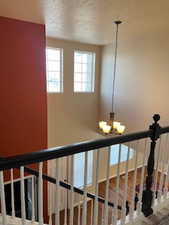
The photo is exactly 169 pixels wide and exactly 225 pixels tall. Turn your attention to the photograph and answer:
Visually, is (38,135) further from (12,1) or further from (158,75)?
(158,75)

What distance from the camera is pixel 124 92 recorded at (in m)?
5.56

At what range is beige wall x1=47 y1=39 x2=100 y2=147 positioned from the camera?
5.60 meters

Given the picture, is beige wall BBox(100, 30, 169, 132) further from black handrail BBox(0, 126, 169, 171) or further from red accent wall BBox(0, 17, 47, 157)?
black handrail BBox(0, 126, 169, 171)

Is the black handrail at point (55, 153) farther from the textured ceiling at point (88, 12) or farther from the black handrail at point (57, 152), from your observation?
the textured ceiling at point (88, 12)

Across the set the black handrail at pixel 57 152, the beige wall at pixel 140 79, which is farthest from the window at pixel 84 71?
the black handrail at pixel 57 152

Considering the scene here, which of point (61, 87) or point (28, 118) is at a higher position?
point (61, 87)

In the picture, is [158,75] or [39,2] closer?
[39,2]

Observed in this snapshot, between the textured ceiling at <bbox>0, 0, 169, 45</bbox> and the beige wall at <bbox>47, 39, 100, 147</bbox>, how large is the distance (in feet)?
5.19

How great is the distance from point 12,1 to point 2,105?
69.7 inches

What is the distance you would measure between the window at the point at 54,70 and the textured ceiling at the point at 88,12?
139 cm

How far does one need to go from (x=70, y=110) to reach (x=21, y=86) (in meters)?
2.48

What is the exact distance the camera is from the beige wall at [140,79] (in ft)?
14.6

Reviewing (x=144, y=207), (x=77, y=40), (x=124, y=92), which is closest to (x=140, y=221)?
(x=144, y=207)

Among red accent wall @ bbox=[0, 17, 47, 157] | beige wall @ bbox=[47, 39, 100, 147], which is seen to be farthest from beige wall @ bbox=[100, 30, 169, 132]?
red accent wall @ bbox=[0, 17, 47, 157]
